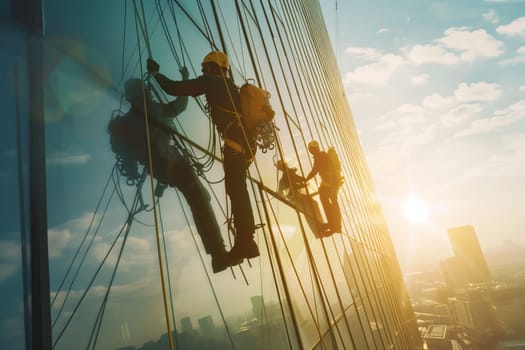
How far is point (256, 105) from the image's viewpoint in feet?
8.83

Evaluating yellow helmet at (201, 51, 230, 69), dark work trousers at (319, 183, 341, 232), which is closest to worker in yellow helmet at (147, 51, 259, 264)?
yellow helmet at (201, 51, 230, 69)

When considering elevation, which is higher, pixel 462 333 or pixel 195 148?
pixel 195 148

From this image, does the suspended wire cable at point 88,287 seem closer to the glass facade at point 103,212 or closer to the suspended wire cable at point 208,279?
the glass facade at point 103,212

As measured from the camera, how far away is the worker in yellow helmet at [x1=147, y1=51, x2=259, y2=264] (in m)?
2.31

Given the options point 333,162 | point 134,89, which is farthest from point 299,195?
point 134,89

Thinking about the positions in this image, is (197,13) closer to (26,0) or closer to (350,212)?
(26,0)

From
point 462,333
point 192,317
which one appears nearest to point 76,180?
point 192,317

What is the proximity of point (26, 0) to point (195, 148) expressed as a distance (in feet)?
5.16

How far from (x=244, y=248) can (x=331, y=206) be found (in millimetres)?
3903

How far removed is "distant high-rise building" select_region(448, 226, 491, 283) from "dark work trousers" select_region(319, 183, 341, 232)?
2432 inches

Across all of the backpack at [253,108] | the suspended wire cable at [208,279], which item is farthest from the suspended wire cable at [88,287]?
the backpack at [253,108]

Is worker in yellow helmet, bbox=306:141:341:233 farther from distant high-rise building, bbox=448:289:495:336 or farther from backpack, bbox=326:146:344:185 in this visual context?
distant high-rise building, bbox=448:289:495:336

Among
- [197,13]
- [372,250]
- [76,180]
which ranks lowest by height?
[372,250]

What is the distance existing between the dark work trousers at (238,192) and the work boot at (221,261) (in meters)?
0.22
